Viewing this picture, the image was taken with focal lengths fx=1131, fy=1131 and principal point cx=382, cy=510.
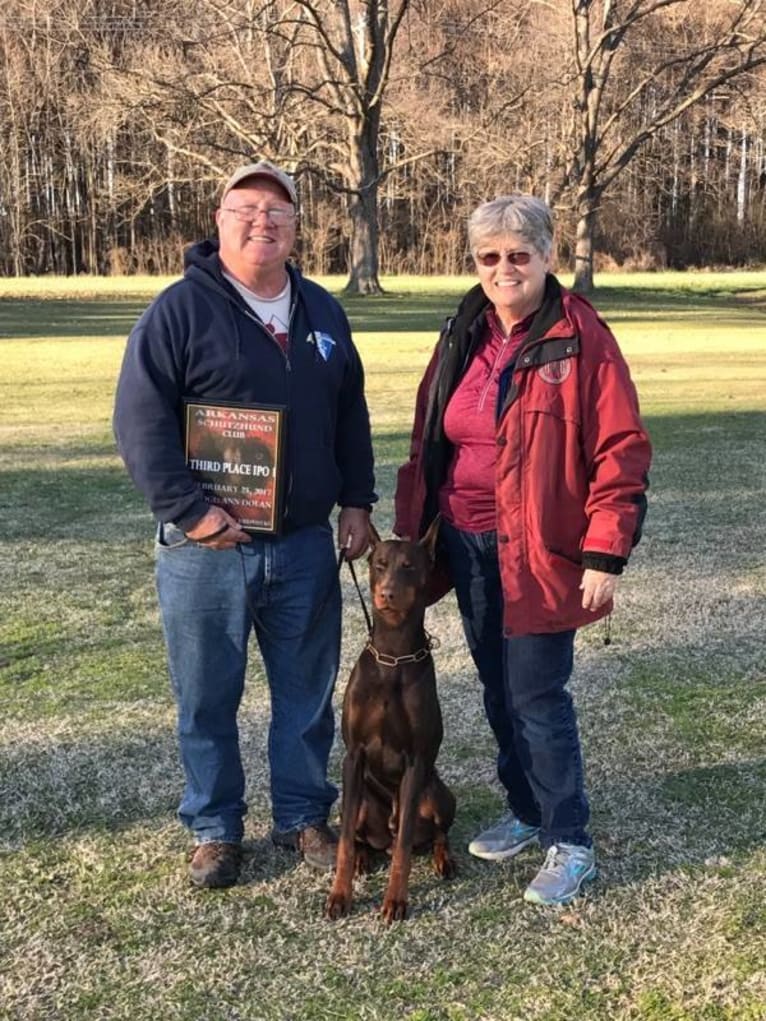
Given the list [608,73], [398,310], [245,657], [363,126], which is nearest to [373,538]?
[245,657]

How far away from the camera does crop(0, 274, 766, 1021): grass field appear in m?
3.05

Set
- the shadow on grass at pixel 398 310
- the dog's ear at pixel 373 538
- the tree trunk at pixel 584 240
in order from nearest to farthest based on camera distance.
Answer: the dog's ear at pixel 373 538
the shadow on grass at pixel 398 310
the tree trunk at pixel 584 240

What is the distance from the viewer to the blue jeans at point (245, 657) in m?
3.44

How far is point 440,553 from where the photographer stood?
3.62 meters

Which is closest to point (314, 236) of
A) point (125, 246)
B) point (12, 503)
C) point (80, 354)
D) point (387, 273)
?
point (387, 273)

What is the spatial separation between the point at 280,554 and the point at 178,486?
41 cm

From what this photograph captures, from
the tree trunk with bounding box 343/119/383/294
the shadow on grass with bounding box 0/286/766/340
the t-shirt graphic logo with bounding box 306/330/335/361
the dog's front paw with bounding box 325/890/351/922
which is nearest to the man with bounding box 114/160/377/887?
Result: the t-shirt graphic logo with bounding box 306/330/335/361

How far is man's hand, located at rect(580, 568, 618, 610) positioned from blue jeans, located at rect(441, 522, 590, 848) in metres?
0.15

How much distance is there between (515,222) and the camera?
3145mm

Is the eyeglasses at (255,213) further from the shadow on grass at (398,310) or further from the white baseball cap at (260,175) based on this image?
the shadow on grass at (398,310)

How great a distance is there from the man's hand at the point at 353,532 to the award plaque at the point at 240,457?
0.44 m

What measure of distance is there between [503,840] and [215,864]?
0.95 metres

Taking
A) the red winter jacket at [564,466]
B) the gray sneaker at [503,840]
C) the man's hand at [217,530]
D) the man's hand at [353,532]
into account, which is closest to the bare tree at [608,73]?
the man's hand at [353,532]

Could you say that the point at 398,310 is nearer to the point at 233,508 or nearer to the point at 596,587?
the point at 233,508
